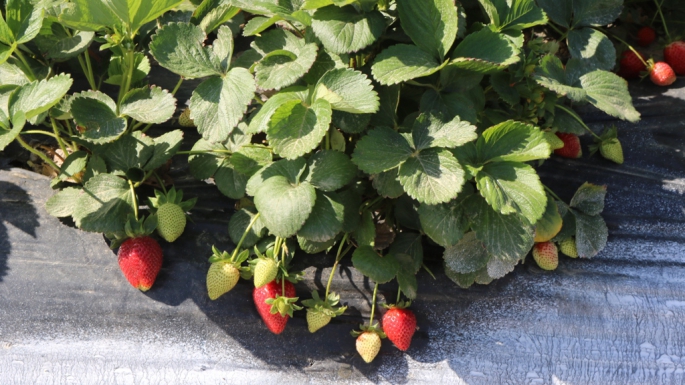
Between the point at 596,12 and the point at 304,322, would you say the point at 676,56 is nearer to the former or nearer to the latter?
the point at 596,12

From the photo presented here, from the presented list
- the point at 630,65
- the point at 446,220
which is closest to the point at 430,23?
the point at 446,220

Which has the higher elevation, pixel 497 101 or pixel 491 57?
pixel 491 57

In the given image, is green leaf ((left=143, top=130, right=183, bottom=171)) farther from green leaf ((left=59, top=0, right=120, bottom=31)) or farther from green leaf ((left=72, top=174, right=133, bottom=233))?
green leaf ((left=59, top=0, right=120, bottom=31))

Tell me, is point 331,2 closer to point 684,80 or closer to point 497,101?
Result: point 497,101

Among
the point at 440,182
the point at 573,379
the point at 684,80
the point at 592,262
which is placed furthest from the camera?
the point at 684,80

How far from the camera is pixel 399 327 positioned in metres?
1.05

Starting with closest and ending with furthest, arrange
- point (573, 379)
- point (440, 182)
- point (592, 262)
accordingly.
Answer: point (440, 182) → point (573, 379) → point (592, 262)

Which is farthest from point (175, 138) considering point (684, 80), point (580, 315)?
point (684, 80)

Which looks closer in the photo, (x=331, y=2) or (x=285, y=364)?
(x=331, y=2)

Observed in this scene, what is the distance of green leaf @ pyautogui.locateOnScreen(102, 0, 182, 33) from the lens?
3.23ft

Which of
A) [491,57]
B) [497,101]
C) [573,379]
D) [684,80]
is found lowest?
[573,379]

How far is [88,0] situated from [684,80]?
133cm

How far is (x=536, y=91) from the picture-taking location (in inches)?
42.4

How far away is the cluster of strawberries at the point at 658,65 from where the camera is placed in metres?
1.45
